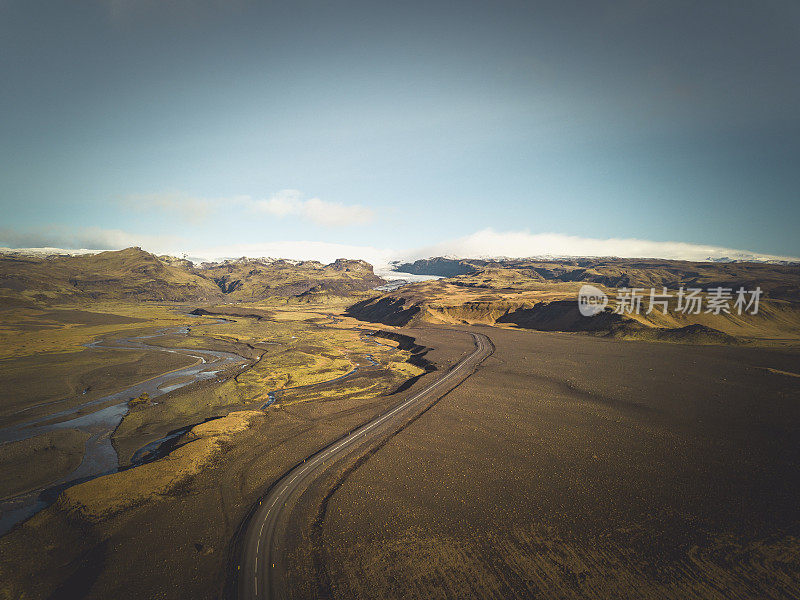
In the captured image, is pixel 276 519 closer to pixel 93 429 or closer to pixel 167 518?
pixel 167 518

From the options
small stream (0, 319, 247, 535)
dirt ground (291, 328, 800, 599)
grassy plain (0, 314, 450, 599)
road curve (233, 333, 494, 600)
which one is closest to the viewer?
dirt ground (291, 328, 800, 599)

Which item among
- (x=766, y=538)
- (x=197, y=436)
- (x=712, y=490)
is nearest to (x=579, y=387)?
(x=712, y=490)

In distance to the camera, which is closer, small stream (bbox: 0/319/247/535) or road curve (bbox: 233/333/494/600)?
road curve (bbox: 233/333/494/600)

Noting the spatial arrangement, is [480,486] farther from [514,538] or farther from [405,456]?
[405,456]

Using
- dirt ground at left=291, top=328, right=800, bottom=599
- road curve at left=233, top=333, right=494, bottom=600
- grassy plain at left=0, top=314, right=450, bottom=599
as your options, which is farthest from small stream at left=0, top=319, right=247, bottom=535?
dirt ground at left=291, top=328, right=800, bottom=599

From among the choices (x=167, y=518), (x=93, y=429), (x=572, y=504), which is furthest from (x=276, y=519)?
(x=93, y=429)

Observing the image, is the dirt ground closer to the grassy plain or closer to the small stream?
the grassy plain
